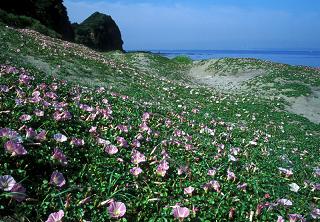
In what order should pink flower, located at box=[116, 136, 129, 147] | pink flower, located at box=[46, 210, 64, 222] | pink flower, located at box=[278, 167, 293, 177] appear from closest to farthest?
pink flower, located at box=[46, 210, 64, 222]
pink flower, located at box=[116, 136, 129, 147]
pink flower, located at box=[278, 167, 293, 177]

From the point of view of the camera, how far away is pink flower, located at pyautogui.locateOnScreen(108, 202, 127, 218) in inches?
128

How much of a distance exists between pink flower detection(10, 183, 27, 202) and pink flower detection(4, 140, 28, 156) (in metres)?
0.53

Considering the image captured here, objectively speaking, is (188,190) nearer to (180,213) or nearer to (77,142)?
(180,213)

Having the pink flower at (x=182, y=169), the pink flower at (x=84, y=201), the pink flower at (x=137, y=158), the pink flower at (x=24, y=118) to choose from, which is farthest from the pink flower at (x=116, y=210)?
the pink flower at (x=24, y=118)

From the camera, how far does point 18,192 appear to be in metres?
2.99

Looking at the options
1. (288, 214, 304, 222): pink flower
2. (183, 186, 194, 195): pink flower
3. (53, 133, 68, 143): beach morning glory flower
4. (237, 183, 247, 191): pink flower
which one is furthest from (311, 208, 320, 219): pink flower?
(53, 133, 68, 143): beach morning glory flower

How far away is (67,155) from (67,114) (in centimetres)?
111

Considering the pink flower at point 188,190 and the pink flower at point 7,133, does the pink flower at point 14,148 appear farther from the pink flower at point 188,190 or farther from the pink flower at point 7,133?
the pink flower at point 188,190

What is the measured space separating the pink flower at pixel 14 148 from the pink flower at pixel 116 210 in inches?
43.0

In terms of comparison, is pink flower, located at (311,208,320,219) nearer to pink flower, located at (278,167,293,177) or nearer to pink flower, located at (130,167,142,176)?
pink flower, located at (278,167,293,177)

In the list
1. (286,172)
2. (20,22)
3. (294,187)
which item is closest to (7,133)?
A: (294,187)

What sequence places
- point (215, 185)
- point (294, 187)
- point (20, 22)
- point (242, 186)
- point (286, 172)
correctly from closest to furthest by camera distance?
1. point (215, 185)
2. point (242, 186)
3. point (294, 187)
4. point (286, 172)
5. point (20, 22)

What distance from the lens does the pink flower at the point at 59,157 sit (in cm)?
376

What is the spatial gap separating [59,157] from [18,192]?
2.76 ft
